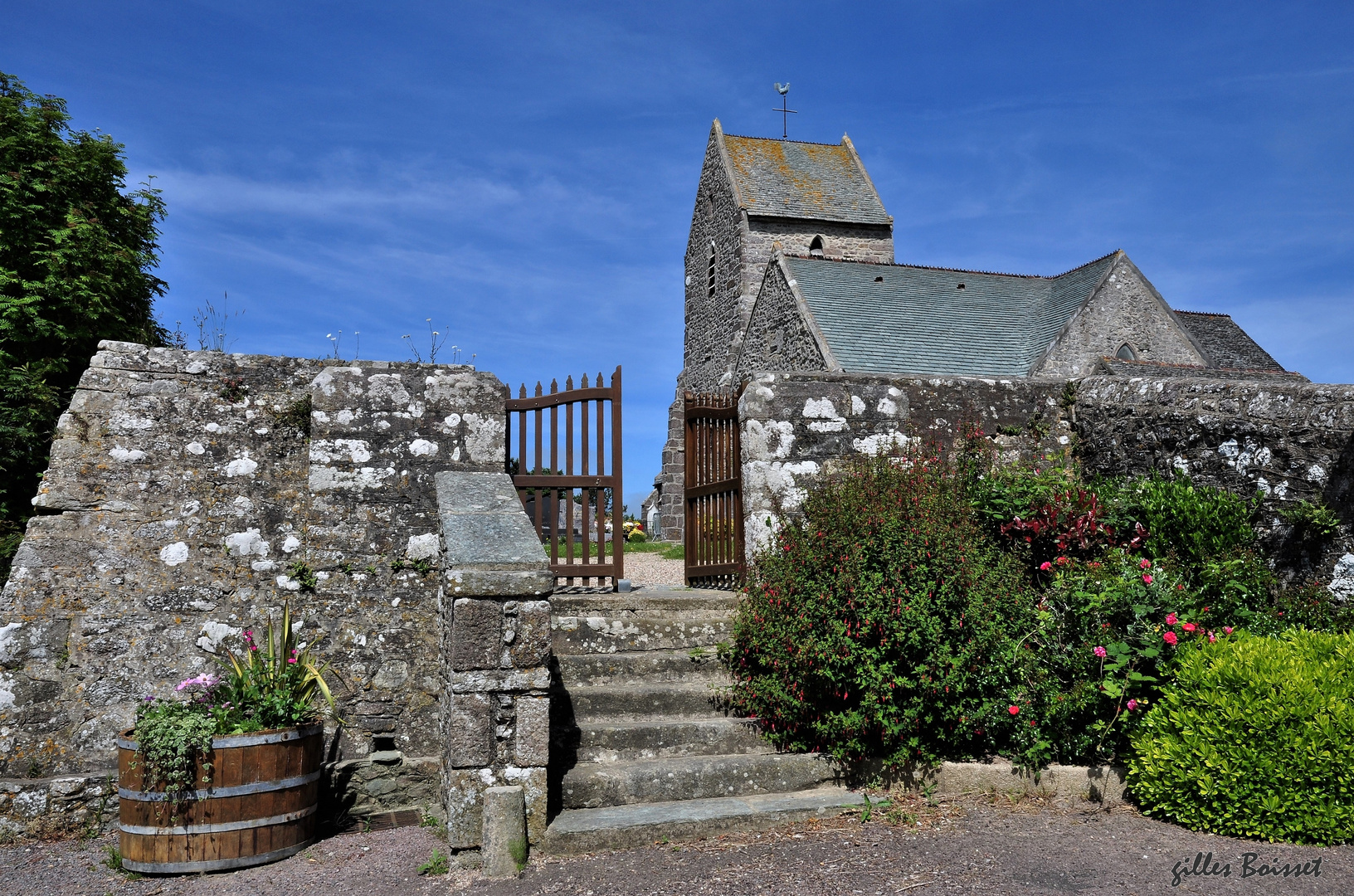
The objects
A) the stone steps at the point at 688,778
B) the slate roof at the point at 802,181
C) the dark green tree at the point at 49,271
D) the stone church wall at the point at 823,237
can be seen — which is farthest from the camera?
the slate roof at the point at 802,181

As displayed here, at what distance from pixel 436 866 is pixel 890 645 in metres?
2.47

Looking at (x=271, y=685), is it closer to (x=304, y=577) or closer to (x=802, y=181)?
(x=304, y=577)

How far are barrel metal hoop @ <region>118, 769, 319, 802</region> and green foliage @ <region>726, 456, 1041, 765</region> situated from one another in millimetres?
2423

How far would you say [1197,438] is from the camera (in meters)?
5.79

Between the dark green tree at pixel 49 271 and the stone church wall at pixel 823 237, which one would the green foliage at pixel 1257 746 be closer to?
the dark green tree at pixel 49 271

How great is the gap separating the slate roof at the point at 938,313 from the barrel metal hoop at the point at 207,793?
12505 millimetres

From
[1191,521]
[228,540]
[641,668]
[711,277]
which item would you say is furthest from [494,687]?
[711,277]

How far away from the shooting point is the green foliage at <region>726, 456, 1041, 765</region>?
14.5ft

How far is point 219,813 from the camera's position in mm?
4016

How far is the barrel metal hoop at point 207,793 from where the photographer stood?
397 centimetres

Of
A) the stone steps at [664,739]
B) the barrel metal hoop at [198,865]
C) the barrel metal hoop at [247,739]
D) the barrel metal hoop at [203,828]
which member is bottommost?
the barrel metal hoop at [198,865]

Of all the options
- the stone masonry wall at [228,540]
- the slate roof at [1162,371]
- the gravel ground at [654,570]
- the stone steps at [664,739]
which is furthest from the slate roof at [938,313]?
the stone steps at [664,739]
